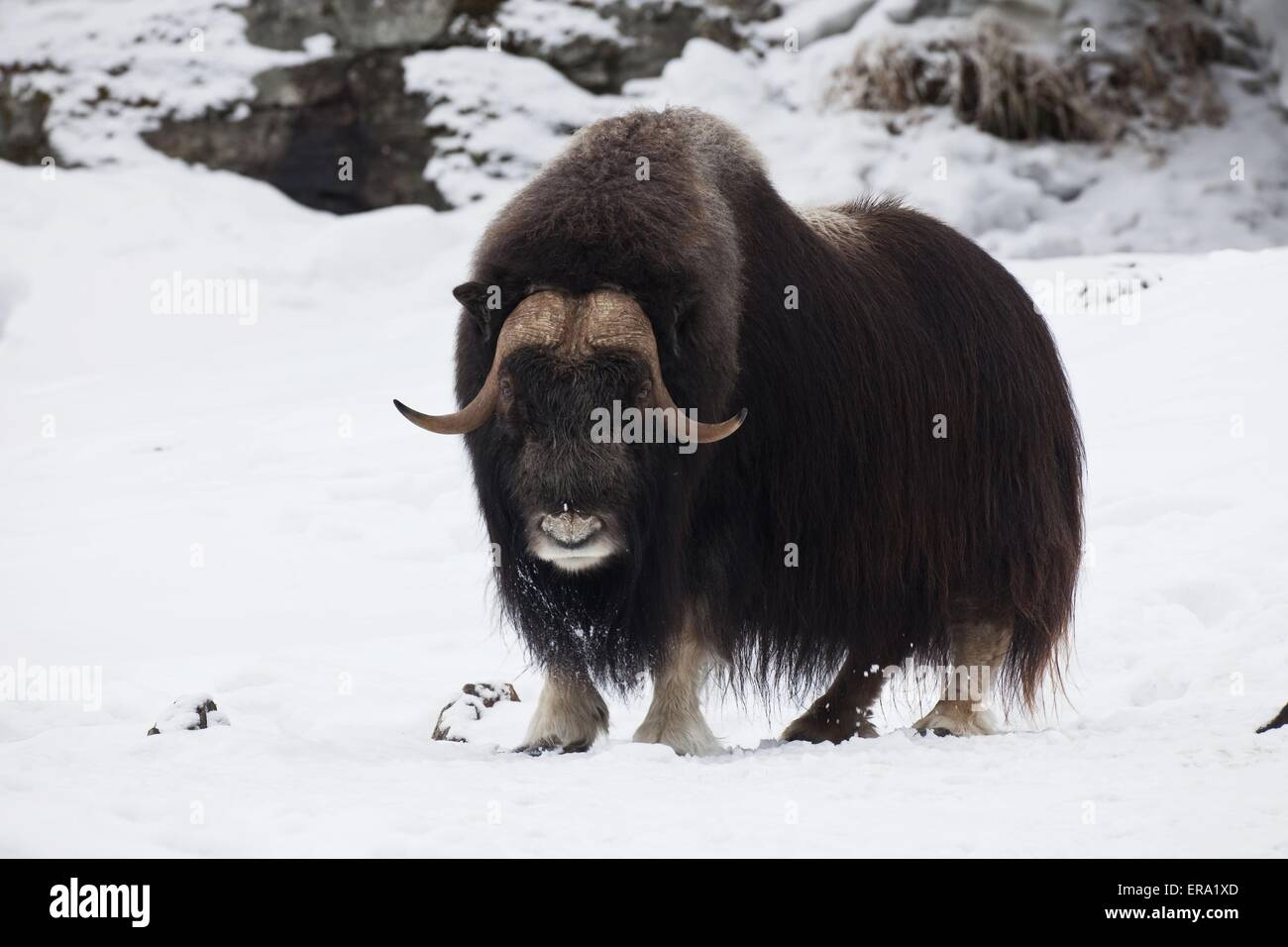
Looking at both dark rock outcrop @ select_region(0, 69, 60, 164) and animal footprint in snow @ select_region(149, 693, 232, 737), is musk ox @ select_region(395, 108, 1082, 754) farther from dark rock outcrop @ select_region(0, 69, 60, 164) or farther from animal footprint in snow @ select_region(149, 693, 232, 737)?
dark rock outcrop @ select_region(0, 69, 60, 164)

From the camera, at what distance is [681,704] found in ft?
12.9

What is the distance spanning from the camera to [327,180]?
1034 centimetres

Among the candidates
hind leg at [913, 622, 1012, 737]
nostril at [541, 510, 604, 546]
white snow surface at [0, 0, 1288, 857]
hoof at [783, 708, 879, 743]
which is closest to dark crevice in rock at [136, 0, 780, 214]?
white snow surface at [0, 0, 1288, 857]

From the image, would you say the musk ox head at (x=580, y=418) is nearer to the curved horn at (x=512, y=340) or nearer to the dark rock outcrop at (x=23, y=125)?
the curved horn at (x=512, y=340)

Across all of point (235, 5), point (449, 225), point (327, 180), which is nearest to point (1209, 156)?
point (449, 225)

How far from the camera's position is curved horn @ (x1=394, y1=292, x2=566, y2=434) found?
A: 11.6 ft

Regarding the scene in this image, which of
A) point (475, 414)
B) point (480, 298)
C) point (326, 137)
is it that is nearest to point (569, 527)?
point (475, 414)

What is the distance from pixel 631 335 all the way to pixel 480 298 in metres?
0.36

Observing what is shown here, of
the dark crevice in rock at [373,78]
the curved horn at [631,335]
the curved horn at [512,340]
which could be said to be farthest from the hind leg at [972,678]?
the dark crevice in rock at [373,78]

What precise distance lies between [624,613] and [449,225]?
622cm

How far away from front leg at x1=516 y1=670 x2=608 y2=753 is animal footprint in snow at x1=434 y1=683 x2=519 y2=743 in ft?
0.81

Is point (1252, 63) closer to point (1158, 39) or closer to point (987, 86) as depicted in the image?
point (1158, 39)

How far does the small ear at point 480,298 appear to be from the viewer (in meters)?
3.61

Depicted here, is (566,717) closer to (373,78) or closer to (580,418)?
(580,418)
